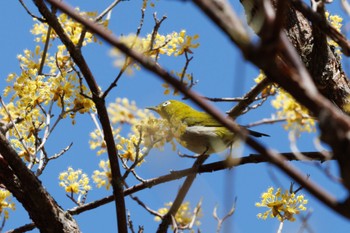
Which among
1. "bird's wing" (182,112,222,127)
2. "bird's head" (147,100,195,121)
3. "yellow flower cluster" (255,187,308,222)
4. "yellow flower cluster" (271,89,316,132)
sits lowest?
"yellow flower cluster" (255,187,308,222)

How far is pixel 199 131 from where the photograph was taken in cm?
510

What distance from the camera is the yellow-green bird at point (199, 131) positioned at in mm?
4699

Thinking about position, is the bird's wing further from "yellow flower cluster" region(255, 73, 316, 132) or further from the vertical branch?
the vertical branch

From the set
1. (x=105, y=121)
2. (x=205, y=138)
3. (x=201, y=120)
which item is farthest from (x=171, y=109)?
(x=105, y=121)

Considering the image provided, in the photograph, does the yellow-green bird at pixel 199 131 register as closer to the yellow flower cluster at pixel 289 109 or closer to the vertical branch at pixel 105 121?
the yellow flower cluster at pixel 289 109

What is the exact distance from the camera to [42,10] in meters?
3.36

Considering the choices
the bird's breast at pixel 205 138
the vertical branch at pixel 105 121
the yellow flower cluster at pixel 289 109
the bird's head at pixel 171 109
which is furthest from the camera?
the bird's head at pixel 171 109

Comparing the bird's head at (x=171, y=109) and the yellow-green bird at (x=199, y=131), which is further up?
the bird's head at (x=171, y=109)

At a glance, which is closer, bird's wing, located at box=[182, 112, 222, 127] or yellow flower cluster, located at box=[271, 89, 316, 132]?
yellow flower cluster, located at box=[271, 89, 316, 132]

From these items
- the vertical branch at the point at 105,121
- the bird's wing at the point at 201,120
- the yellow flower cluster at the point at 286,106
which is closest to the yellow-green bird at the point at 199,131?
the bird's wing at the point at 201,120

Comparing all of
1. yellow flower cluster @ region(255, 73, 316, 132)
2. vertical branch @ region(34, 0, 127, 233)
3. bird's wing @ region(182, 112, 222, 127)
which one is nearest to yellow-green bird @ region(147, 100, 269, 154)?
bird's wing @ region(182, 112, 222, 127)

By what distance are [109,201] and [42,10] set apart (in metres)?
1.36

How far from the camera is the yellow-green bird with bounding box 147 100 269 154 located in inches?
185

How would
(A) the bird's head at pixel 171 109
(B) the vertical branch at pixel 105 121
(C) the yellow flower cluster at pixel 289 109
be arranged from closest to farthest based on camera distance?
(B) the vertical branch at pixel 105 121 → (C) the yellow flower cluster at pixel 289 109 → (A) the bird's head at pixel 171 109
